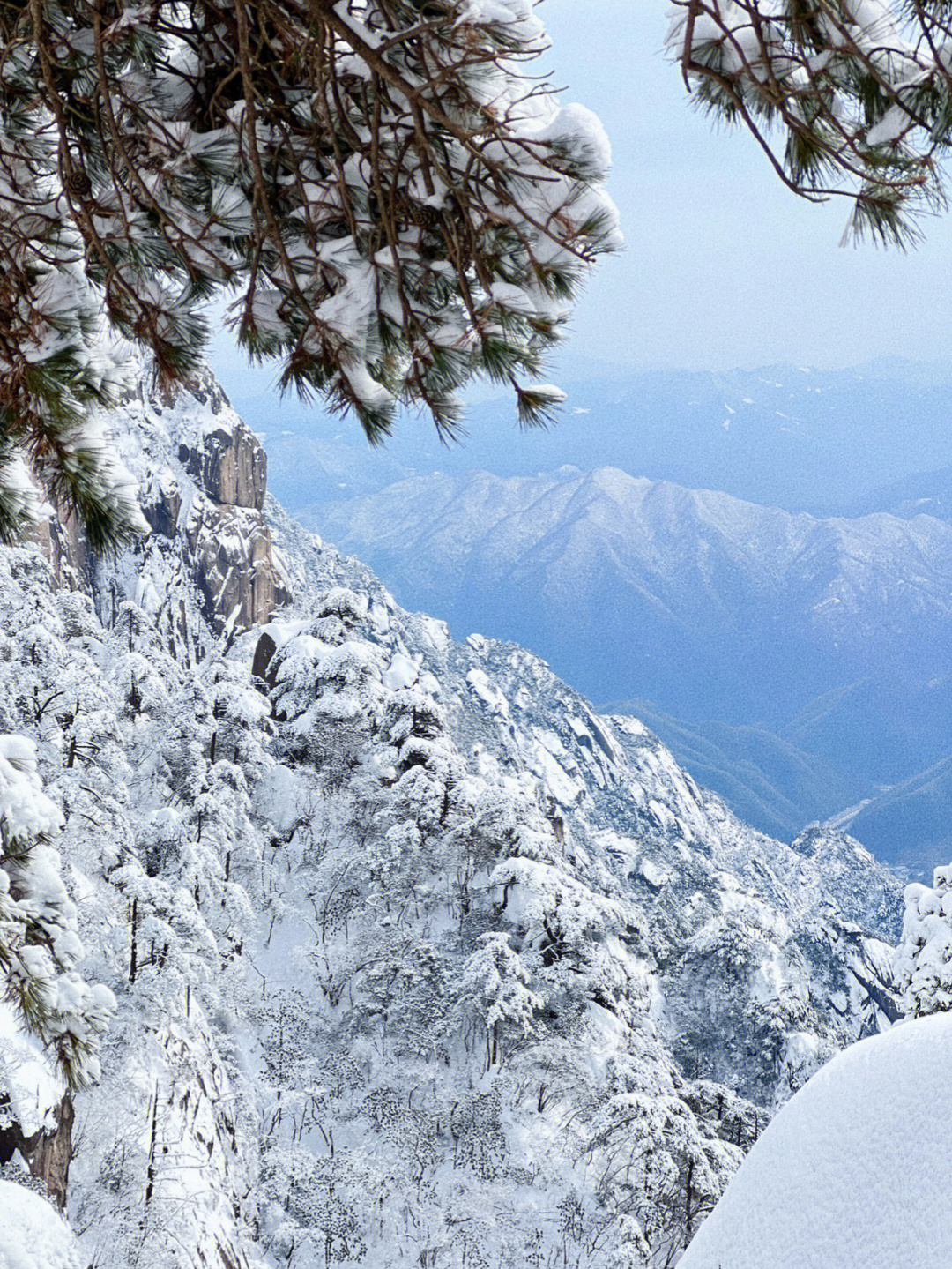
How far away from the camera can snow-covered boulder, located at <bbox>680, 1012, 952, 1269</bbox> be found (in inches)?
107

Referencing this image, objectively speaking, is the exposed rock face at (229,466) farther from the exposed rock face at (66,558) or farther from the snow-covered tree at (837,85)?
the snow-covered tree at (837,85)

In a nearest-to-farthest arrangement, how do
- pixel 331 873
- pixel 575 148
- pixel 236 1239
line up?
pixel 575 148
pixel 236 1239
pixel 331 873

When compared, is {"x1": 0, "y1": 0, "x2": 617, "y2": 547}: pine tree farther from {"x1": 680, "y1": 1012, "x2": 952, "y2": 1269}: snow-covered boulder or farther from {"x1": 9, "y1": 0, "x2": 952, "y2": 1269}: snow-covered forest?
{"x1": 680, "y1": 1012, "x2": 952, "y2": 1269}: snow-covered boulder

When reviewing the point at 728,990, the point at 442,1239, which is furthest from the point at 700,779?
the point at 442,1239

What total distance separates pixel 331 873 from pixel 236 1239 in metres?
7.62

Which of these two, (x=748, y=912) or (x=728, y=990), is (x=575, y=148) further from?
(x=748, y=912)

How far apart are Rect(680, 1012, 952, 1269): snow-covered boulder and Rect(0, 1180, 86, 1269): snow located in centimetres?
222

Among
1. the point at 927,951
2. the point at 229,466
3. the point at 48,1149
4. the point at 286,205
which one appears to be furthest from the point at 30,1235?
the point at 229,466

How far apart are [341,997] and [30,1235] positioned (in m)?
13.1

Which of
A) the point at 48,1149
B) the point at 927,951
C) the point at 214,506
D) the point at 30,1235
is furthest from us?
the point at 214,506

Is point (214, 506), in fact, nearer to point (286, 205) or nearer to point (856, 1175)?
point (286, 205)

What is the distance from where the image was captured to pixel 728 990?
2309cm

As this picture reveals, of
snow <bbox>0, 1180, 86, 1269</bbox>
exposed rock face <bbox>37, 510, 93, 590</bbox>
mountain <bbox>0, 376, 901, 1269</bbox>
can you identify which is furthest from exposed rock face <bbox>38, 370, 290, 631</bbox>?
snow <bbox>0, 1180, 86, 1269</bbox>

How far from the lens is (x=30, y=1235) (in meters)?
3.01
